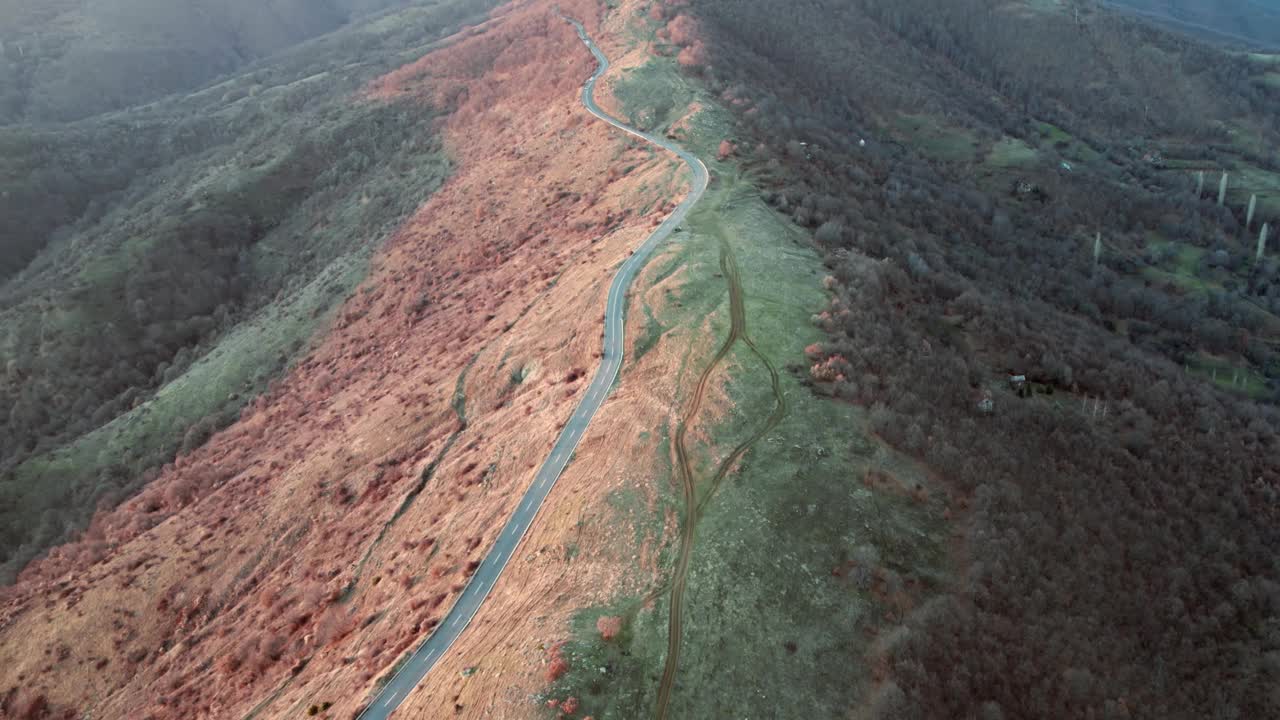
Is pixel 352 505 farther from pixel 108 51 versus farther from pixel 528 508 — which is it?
pixel 108 51

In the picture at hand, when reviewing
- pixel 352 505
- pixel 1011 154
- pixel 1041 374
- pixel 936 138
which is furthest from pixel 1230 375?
pixel 352 505

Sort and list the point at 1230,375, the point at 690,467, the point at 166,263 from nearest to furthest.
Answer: the point at 690,467, the point at 1230,375, the point at 166,263

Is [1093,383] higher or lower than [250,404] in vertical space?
higher

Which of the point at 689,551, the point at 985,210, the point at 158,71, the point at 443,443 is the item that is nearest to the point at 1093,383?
the point at 689,551

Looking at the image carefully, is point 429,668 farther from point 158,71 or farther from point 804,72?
point 158,71

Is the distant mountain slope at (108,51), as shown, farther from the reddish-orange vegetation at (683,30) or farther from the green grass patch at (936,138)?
the green grass patch at (936,138)

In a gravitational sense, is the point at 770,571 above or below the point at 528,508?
above

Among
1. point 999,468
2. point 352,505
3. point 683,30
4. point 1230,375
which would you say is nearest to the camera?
point 999,468

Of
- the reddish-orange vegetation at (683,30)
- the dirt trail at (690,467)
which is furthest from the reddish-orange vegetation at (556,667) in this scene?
the reddish-orange vegetation at (683,30)
